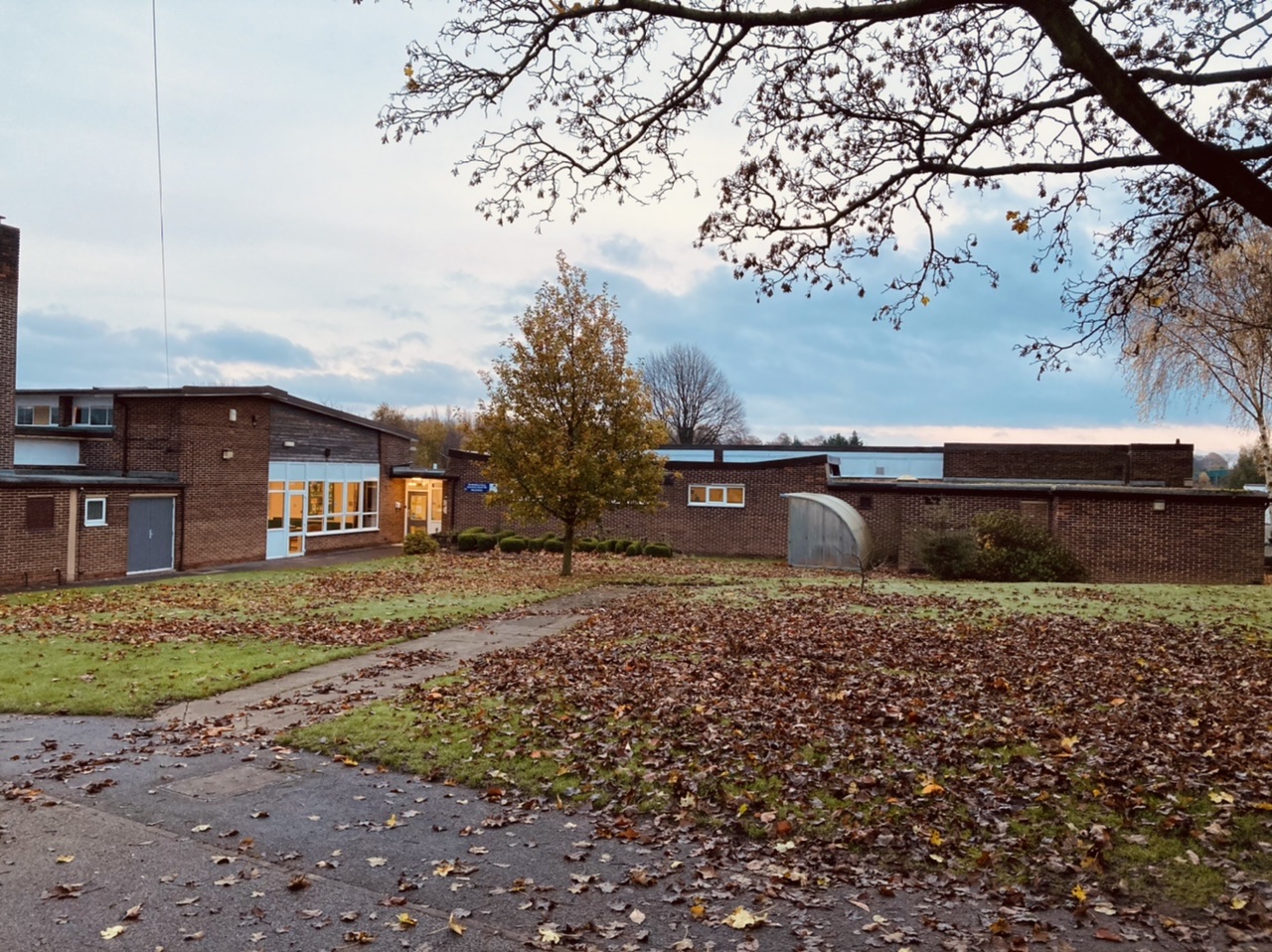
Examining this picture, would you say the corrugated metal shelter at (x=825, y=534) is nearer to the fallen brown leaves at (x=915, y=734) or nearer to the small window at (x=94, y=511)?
the fallen brown leaves at (x=915, y=734)

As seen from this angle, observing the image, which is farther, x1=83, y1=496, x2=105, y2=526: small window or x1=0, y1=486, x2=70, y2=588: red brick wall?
x1=83, y1=496, x2=105, y2=526: small window

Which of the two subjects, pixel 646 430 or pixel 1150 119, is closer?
pixel 1150 119

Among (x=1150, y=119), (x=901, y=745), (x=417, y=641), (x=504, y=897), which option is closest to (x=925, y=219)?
(x=1150, y=119)

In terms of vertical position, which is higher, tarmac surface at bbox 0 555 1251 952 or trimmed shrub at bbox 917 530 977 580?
trimmed shrub at bbox 917 530 977 580

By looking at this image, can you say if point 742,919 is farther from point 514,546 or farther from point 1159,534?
point 514,546

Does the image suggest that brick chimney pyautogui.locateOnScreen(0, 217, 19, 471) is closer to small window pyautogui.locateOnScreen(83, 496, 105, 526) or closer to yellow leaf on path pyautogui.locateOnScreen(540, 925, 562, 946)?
small window pyautogui.locateOnScreen(83, 496, 105, 526)

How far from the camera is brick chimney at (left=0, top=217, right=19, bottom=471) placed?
2534 cm

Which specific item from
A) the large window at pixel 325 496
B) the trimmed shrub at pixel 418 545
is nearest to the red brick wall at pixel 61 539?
the large window at pixel 325 496

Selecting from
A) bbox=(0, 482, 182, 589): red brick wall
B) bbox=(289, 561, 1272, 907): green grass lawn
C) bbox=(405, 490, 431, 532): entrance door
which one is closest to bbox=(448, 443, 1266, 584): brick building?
bbox=(405, 490, 431, 532): entrance door

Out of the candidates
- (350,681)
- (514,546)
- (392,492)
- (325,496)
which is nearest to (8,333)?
(325,496)

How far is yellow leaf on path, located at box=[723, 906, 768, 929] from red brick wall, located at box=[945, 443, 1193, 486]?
149ft

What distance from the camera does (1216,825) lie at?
545 centimetres

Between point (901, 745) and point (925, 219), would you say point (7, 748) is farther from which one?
point (925, 219)

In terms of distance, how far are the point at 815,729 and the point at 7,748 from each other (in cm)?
721
